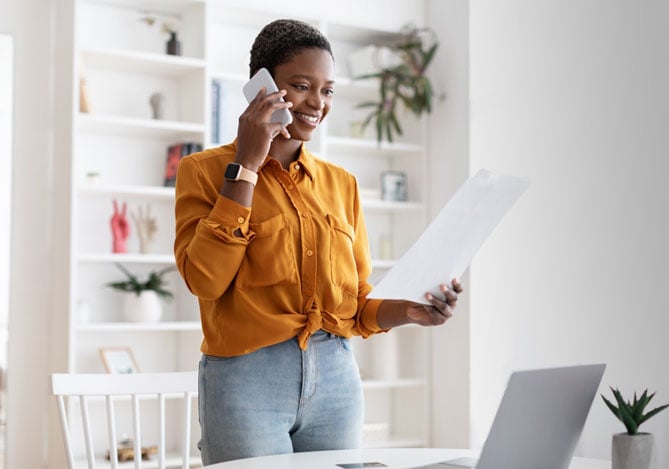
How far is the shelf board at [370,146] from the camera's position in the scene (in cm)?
428

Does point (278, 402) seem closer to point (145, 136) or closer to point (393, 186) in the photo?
point (145, 136)

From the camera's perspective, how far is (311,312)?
163cm

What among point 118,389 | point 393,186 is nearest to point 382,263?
point 393,186

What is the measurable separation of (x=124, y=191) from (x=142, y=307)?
496 millimetres

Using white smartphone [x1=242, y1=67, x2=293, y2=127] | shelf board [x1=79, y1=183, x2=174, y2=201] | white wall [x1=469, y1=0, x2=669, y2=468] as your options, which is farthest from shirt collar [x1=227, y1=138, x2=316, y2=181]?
white wall [x1=469, y1=0, x2=669, y2=468]

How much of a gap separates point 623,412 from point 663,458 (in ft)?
9.18

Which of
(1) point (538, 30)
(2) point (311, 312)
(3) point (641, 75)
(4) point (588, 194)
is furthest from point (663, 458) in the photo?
(2) point (311, 312)

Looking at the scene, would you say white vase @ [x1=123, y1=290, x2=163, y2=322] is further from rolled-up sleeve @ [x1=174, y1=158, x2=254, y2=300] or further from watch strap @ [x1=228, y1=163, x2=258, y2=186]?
watch strap @ [x1=228, y1=163, x2=258, y2=186]

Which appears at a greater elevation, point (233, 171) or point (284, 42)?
point (284, 42)

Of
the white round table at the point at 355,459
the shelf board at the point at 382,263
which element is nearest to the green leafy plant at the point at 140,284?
the shelf board at the point at 382,263

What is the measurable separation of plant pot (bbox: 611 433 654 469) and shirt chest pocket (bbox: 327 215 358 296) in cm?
66

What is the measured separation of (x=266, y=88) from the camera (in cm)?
161

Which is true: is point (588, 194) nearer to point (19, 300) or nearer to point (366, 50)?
point (366, 50)

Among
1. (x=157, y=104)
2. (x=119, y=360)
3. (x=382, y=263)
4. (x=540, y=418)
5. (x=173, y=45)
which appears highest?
(x=173, y=45)
